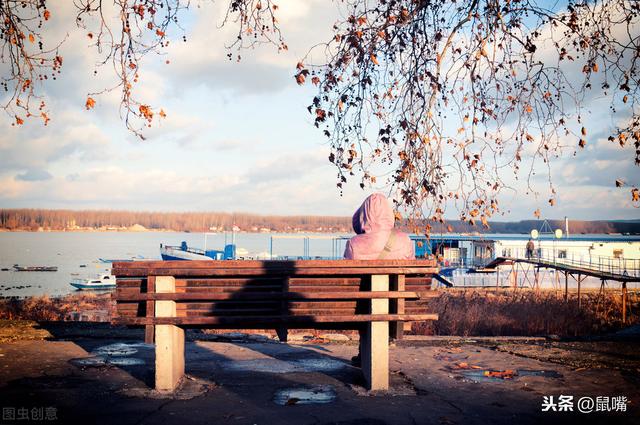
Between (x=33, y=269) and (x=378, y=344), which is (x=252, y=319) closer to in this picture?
(x=378, y=344)

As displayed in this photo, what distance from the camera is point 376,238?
6379 mm

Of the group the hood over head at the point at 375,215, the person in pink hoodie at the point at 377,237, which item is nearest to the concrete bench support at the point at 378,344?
the person in pink hoodie at the point at 377,237

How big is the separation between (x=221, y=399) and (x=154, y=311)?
108 centimetres

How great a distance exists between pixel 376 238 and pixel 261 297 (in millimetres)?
1544

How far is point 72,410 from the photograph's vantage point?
16.3ft

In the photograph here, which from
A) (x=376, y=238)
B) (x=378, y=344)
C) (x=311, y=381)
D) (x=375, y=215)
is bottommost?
(x=311, y=381)

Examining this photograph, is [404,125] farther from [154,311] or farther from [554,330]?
[554,330]

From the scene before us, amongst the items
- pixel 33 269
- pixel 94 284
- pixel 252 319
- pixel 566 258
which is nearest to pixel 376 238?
pixel 252 319

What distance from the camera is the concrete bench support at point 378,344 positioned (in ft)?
19.0

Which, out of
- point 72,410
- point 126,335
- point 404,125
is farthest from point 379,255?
point 126,335

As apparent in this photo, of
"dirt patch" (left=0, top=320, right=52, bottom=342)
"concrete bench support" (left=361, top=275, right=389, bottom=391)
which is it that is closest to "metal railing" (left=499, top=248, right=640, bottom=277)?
"dirt patch" (left=0, top=320, right=52, bottom=342)

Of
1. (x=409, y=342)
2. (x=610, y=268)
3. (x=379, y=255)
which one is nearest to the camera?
(x=379, y=255)

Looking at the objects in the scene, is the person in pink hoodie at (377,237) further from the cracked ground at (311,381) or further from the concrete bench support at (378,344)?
the cracked ground at (311,381)

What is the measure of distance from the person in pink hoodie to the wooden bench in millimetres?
553
